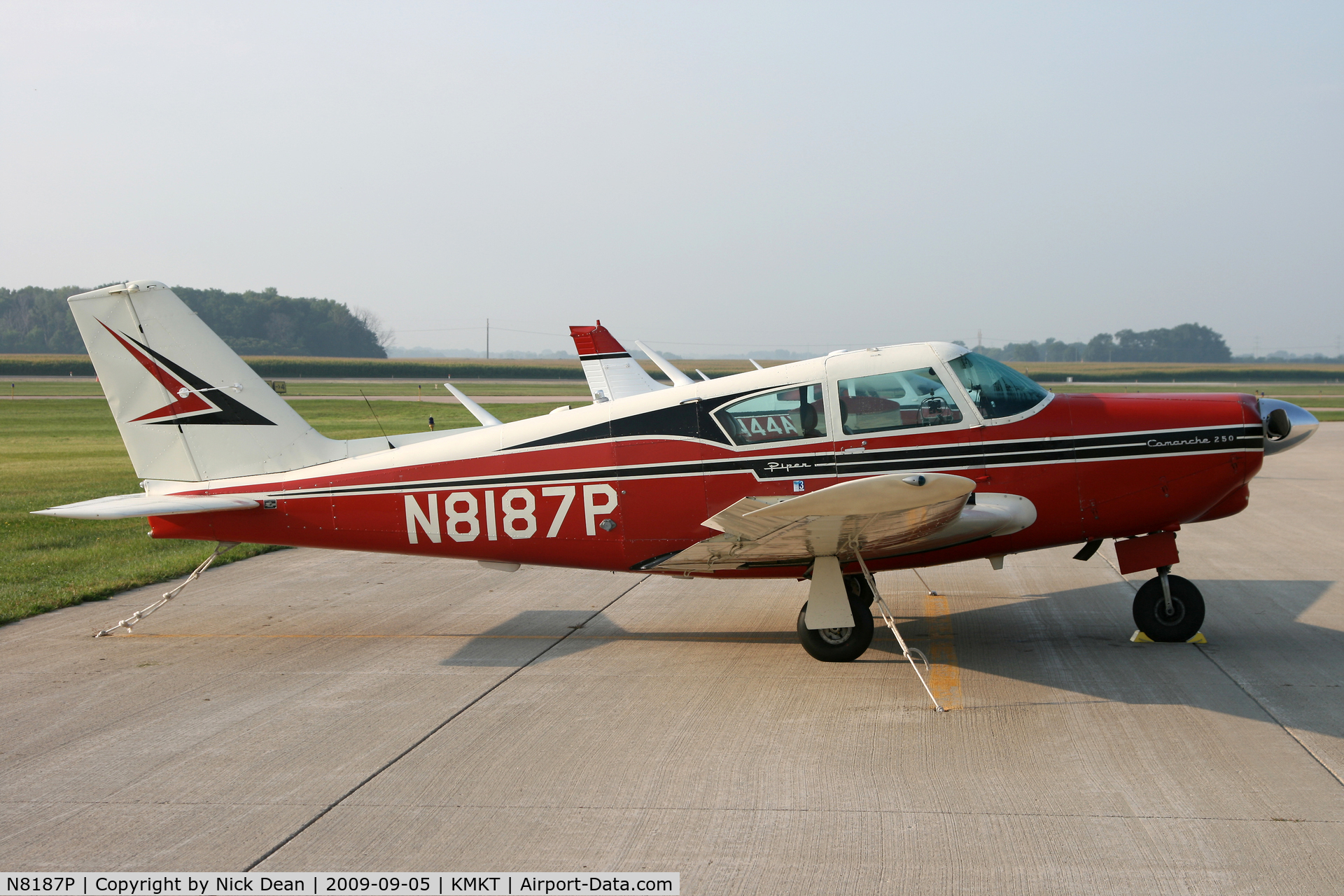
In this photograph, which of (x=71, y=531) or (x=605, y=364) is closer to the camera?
(x=71, y=531)

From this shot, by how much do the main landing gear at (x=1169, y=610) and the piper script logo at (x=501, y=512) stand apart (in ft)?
13.8

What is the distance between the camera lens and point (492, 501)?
742cm

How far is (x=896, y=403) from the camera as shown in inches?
274

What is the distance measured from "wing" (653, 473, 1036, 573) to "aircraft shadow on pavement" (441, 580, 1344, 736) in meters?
0.93

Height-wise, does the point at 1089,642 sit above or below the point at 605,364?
below

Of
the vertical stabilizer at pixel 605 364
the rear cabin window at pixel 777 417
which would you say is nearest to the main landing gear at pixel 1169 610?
the rear cabin window at pixel 777 417

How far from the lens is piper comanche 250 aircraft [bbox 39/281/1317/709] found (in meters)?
6.95

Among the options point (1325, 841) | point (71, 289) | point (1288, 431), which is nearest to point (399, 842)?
point (1325, 841)

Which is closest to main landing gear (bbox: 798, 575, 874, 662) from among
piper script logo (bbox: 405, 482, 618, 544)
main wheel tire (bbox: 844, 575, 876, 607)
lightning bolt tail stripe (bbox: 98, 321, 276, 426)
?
main wheel tire (bbox: 844, 575, 876, 607)

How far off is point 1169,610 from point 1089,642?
638 mm

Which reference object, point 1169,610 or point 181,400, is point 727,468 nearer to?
point 1169,610

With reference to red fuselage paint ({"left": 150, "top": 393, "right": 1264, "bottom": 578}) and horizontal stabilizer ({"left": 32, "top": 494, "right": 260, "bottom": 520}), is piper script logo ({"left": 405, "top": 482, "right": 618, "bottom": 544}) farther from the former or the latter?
horizontal stabilizer ({"left": 32, "top": 494, "right": 260, "bottom": 520})

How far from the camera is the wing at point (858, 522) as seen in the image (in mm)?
5691

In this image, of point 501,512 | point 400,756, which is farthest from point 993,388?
point 400,756
